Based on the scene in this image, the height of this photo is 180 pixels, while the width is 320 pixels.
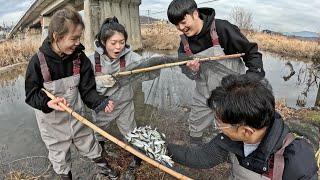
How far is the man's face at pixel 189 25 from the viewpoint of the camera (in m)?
3.52

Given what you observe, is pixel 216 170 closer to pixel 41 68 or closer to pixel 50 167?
pixel 41 68

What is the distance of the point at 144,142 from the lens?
2.79m

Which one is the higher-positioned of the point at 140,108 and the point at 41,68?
the point at 41,68

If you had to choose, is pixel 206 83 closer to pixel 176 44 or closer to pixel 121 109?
pixel 121 109

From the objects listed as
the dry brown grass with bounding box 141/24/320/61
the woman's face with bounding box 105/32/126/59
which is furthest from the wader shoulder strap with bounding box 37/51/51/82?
the dry brown grass with bounding box 141/24/320/61

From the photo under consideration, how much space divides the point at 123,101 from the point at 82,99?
43 cm

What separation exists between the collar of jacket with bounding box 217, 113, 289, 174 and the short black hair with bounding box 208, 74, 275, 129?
0.06 meters

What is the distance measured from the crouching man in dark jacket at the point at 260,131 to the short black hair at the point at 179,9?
5.16 feet

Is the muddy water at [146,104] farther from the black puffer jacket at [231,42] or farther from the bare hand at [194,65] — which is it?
the black puffer jacket at [231,42]

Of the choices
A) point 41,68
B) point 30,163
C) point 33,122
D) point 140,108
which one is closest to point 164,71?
point 140,108

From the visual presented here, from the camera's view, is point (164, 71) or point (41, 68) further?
point (164, 71)

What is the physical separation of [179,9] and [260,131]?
71.9 inches

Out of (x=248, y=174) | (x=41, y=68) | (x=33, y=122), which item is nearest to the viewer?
(x=248, y=174)

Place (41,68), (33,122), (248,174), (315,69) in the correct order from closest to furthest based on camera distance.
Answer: (248,174) < (41,68) < (33,122) < (315,69)
